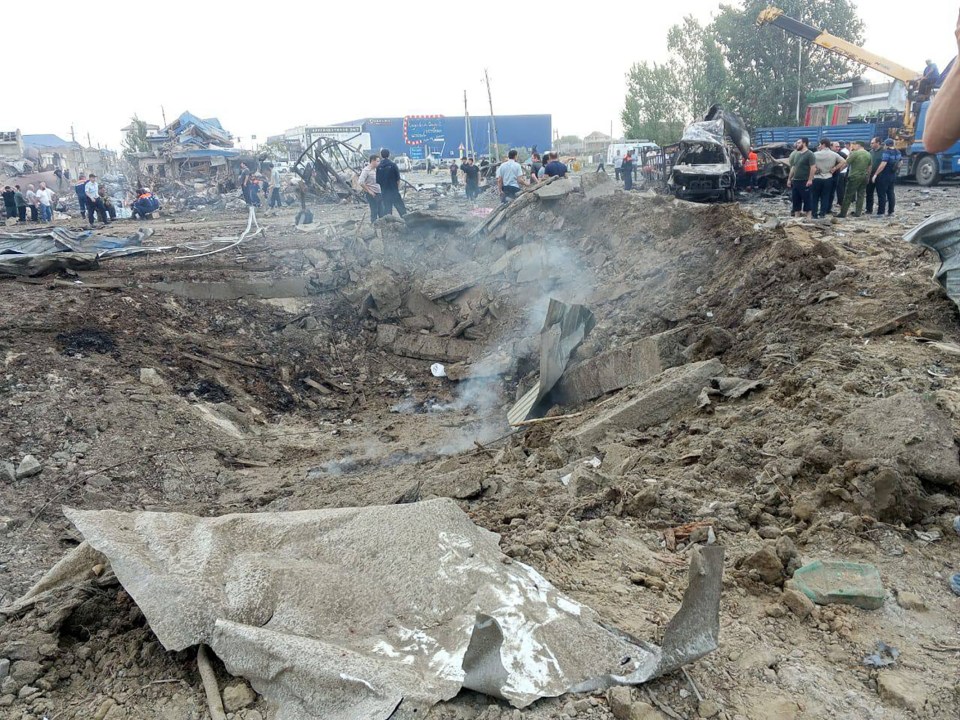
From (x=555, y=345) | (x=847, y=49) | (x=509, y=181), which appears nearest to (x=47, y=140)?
(x=509, y=181)

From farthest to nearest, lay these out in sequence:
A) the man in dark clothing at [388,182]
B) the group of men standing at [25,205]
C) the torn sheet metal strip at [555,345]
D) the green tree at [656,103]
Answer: the green tree at [656,103] → the group of men standing at [25,205] → the man in dark clothing at [388,182] → the torn sheet metal strip at [555,345]

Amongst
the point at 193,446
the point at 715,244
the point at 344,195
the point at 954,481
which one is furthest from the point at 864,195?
the point at 344,195

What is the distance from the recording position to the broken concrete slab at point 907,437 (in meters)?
3.20

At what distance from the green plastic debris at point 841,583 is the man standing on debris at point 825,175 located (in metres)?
10.7

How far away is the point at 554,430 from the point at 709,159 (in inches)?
468

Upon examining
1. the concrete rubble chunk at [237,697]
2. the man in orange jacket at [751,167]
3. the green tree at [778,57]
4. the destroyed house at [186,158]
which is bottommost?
the concrete rubble chunk at [237,697]

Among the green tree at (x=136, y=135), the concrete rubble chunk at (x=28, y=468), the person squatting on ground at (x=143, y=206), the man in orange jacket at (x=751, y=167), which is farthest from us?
the green tree at (x=136, y=135)

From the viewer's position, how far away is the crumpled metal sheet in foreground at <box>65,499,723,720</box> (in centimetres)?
203

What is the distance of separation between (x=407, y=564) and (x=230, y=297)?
293 inches

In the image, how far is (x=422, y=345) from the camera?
9.40 meters

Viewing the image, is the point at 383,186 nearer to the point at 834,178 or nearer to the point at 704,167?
the point at 704,167

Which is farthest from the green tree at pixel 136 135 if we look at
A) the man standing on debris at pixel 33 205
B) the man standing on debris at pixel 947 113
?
the man standing on debris at pixel 947 113

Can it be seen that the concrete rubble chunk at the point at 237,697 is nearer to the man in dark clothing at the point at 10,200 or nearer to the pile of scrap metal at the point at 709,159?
the pile of scrap metal at the point at 709,159

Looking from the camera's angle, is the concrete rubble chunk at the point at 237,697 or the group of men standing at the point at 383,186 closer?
the concrete rubble chunk at the point at 237,697
